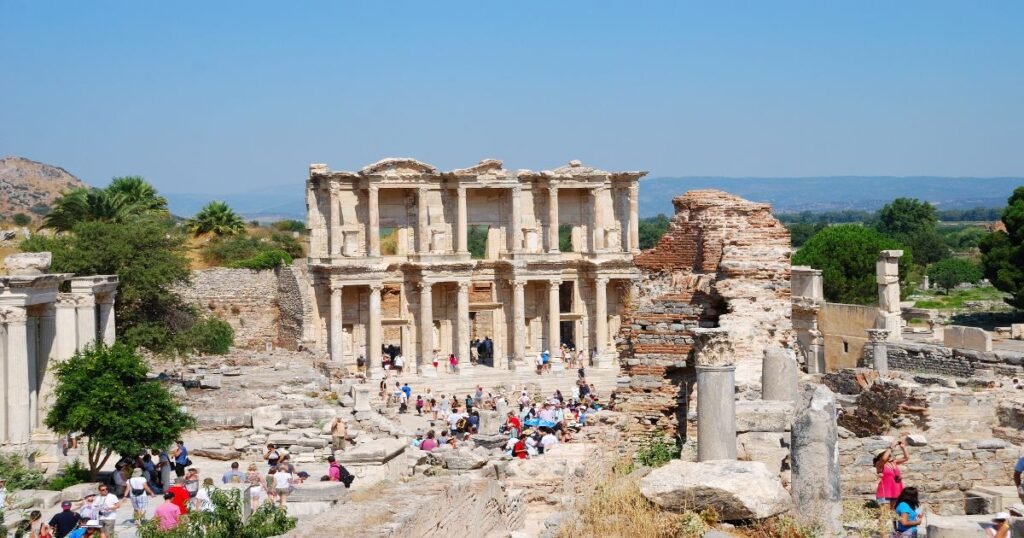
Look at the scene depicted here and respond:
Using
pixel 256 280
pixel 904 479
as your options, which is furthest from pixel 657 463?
pixel 256 280

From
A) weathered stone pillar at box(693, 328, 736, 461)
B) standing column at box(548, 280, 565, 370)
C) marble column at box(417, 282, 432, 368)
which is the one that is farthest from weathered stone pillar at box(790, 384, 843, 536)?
standing column at box(548, 280, 565, 370)

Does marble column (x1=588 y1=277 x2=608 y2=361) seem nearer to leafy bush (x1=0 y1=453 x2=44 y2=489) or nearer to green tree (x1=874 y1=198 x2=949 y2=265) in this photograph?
leafy bush (x1=0 y1=453 x2=44 y2=489)

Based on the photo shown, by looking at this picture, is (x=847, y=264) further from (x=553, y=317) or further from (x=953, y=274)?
(x=953, y=274)

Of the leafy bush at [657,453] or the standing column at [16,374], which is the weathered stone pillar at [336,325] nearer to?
the standing column at [16,374]

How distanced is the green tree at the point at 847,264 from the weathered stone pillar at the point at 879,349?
25.1m

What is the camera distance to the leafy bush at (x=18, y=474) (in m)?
20.0

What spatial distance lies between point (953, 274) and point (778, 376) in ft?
252

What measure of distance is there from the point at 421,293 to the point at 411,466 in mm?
26583

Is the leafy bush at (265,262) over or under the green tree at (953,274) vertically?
over

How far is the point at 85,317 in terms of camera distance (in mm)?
28828

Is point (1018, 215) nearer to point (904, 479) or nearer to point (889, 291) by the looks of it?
point (889, 291)

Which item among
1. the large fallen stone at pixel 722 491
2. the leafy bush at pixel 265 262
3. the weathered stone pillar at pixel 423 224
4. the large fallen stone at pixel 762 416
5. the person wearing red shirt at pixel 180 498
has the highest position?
the weathered stone pillar at pixel 423 224

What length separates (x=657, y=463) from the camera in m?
15.7

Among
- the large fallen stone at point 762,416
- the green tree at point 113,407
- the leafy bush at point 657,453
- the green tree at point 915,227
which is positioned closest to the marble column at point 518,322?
Result: the green tree at point 113,407
